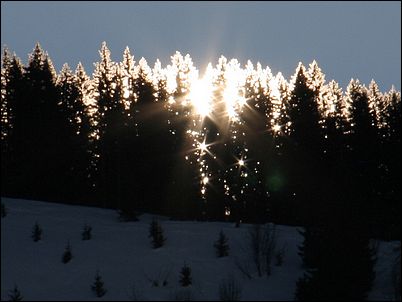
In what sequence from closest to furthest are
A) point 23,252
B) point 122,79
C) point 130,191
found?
1. point 23,252
2. point 130,191
3. point 122,79

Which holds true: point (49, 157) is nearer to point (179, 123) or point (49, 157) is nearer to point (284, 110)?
point (179, 123)

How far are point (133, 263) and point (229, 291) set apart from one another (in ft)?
19.6

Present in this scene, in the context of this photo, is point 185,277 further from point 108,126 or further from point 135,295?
point 108,126

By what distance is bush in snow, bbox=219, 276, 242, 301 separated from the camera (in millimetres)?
24578

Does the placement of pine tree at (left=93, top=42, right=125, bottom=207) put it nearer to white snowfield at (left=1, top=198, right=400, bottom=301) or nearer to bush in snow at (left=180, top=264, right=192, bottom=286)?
white snowfield at (left=1, top=198, right=400, bottom=301)

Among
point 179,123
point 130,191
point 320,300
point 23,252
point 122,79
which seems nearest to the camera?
point 320,300

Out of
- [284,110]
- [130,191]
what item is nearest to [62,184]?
[130,191]

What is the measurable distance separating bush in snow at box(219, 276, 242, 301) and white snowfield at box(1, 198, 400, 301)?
37 cm

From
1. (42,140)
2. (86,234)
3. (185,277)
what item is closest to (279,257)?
(185,277)

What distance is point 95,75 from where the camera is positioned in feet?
178

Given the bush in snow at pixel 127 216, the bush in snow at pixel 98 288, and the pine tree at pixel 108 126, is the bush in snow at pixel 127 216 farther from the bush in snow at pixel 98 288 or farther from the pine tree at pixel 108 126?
the bush in snow at pixel 98 288

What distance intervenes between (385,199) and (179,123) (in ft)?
54.7

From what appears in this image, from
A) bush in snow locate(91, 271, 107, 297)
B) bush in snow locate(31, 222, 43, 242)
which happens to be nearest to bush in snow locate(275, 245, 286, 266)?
bush in snow locate(91, 271, 107, 297)

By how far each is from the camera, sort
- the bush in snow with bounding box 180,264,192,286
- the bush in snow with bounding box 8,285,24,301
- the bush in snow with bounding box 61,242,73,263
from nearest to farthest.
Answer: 1. the bush in snow with bounding box 8,285,24,301
2. the bush in snow with bounding box 180,264,192,286
3. the bush in snow with bounding box 61,242,73,263
